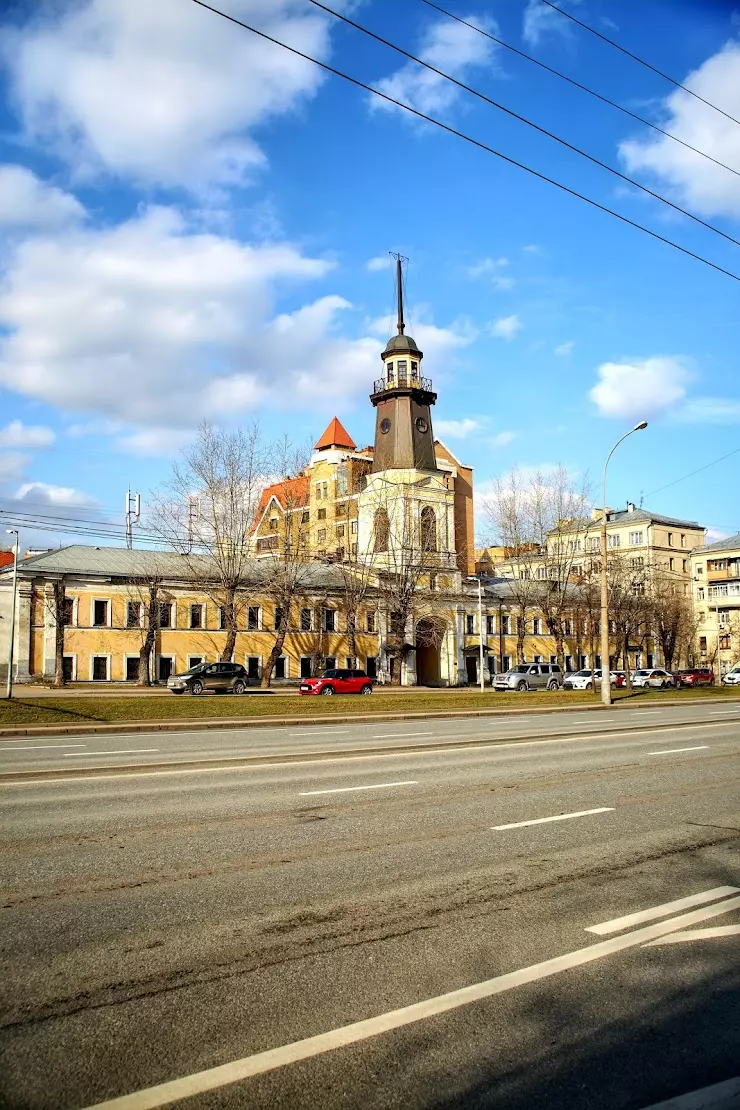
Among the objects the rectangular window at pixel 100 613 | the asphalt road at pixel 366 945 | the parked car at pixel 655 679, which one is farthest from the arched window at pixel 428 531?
the asphalt road at pixel 366 945

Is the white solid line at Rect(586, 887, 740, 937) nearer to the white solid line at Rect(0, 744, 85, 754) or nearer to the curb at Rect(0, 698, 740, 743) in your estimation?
the white solid line at Rect(0, 744, 85, 754)

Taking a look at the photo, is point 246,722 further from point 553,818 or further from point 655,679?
point 655,679

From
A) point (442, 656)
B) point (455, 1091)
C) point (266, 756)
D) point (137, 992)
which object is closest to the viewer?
point (455, 1091)

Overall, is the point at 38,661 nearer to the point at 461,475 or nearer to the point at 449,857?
the point at 449,857

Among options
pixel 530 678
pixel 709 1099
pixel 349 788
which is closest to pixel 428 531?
pixel 530 678

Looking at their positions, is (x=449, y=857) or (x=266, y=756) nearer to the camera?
(x=449, y=857)

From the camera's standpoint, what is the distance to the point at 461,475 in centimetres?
10525

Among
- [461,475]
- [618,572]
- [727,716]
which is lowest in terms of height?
[727,716]

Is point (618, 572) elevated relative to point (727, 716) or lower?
elevated

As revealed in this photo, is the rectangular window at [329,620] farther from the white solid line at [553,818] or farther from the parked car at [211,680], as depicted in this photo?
the white solid line at [553,818]

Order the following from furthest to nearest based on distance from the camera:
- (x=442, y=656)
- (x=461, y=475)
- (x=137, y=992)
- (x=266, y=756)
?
(x=461, y=475), (x=442, y=656), (x=266, y=756), (x=137, y=992)

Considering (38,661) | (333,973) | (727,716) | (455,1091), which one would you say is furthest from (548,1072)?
(38,661)

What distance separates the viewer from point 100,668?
56.2m

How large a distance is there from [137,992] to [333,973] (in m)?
1.15
